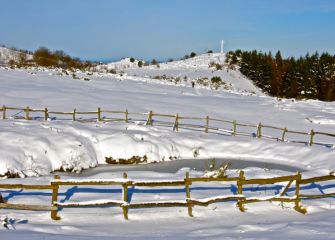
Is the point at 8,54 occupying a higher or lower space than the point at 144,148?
higher

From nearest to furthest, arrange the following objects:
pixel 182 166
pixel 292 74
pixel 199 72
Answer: pixel 182 166 → pixel 292 74 → pixel 199 72

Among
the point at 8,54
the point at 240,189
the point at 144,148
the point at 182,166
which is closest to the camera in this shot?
the point at 240,189

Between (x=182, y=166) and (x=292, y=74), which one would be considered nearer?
(x=182, y=166)

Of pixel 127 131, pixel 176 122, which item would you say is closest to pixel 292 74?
pixel 176 122

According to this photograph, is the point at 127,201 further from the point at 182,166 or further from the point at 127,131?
the point at 127,131

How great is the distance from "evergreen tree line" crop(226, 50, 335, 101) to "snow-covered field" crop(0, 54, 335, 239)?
20.7 metres

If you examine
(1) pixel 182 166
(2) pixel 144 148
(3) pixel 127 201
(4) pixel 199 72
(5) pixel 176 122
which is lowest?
(1) pixel 182 166

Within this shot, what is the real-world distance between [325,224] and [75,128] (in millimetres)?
15516

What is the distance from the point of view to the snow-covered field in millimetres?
9766

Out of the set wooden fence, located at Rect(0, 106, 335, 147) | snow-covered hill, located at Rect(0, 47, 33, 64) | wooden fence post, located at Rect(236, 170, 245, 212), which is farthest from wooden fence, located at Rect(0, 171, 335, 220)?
snow-covered hill, located at Rect(0, 47, 33, 64)

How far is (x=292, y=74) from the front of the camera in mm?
66688

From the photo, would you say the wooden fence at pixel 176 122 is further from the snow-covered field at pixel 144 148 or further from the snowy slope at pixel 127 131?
the snowy slope at pixel 127 131

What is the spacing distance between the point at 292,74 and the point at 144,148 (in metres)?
51.0

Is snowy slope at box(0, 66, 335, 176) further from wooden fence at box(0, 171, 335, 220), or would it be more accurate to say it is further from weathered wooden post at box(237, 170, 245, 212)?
weathered wooden post at box(237, 170, 245, 212)
